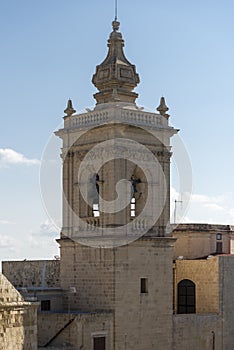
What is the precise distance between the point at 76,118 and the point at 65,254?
20.4 ft

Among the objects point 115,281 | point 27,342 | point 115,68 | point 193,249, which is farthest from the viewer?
point 193,249

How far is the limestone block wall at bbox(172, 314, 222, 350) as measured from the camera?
Result: 1651 inches

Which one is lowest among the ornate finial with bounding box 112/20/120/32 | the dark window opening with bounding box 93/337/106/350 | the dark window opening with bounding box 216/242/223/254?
the dark window opening with bounding box 93/337/106/350

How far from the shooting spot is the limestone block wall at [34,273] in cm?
4306

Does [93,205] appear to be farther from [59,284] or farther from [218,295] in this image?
[218,295]

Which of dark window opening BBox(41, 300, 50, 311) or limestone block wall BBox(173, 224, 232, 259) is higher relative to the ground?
limestone block wall BBox(173, 224, 232, 259)

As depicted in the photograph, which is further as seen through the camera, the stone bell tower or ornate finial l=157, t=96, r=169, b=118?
ornate finial l=157, t=96, r=169, b=118

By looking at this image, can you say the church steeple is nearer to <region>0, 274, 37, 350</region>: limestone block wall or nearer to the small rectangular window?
the small rectangular window

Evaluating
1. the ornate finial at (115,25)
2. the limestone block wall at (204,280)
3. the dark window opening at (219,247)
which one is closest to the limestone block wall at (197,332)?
the limestone block wall at (204,280)

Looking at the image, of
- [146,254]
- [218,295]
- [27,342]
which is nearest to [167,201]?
[146,254]

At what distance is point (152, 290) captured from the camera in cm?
4091

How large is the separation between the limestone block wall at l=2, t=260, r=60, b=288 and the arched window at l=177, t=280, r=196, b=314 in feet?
21.8

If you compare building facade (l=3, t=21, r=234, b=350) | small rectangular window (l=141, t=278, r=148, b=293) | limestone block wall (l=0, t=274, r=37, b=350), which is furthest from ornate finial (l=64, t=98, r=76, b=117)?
limestone block wall (l=0, t=274, r=37, b=350)

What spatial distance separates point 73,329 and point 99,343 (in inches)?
59.3
